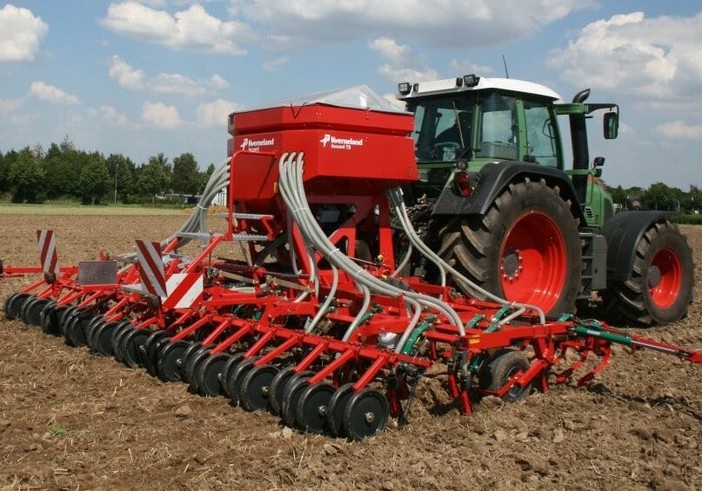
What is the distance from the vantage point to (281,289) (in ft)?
19.2

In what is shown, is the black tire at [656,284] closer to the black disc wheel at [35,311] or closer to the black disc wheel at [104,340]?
the black disc wheel at [104,340]

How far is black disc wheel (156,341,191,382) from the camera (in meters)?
5.09

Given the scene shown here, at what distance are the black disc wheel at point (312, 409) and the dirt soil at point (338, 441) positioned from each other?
64mm

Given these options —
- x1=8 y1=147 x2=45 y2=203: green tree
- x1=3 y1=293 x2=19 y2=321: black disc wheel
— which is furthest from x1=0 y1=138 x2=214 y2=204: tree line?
x1=3 y1=293 x2=19 y2=321: black disc wheel

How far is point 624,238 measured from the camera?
7.52 meters

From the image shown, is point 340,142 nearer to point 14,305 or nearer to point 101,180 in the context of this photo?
point 14,305

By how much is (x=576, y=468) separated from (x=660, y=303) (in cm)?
501

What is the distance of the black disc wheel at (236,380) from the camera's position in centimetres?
449

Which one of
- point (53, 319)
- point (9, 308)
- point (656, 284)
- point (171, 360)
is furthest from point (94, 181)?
point (171, 360)

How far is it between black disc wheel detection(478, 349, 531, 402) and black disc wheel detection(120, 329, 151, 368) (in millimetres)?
2335

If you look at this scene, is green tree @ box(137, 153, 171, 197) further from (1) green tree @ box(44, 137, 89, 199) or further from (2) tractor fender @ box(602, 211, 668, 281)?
(2) tractor fender @ box(602, 211, 668, 281)

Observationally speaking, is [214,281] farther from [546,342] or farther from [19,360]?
[546,342]

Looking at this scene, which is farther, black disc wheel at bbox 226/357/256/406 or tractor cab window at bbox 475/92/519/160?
A: tractor cab window at bbox 475/92/519/160

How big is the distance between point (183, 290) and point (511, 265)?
280cm
